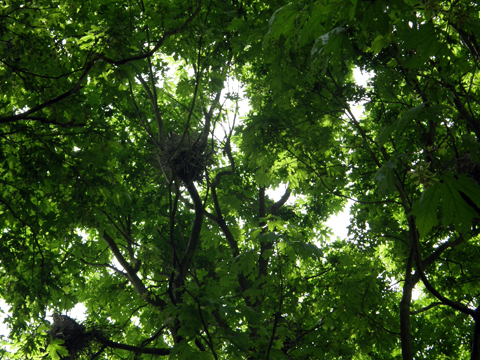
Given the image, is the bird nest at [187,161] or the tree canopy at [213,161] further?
the bird nest at [187,161]

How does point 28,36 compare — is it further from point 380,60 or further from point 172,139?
point 380,60

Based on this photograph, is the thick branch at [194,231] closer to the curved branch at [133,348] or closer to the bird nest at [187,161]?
the bird nest at [187,161]

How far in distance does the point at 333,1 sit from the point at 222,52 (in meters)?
3.99

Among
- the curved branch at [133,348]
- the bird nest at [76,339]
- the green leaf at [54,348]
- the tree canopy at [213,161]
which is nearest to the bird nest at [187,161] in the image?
the tree canopy at [213,161]

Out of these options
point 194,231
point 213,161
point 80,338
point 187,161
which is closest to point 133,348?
point 80,338

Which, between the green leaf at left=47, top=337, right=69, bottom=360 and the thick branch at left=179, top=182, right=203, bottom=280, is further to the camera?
the thick branch at left=179, top=182, right=203, bottom=280

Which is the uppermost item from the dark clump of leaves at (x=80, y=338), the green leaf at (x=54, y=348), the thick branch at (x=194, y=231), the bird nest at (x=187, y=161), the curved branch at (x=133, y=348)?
the bird nest at (x=187, y=161)

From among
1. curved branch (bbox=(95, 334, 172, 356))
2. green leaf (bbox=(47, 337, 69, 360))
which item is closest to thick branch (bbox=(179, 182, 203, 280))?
curved branch (bbox=(95, 334, 172, 356))

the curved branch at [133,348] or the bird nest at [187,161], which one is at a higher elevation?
the bird nest at [187,161]

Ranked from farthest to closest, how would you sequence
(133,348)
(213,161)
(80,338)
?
(213,161)
(80,338)
(133,348)

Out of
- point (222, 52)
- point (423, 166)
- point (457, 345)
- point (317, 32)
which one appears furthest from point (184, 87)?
point (457, 345)

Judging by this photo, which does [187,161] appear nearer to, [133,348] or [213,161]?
[213,161]

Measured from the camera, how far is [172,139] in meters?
7.32

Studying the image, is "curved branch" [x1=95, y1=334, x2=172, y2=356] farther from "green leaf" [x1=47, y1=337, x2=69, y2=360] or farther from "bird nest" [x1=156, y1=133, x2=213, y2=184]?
"bird nest" [x1=156, y1=133, x2=213, y2=184]
